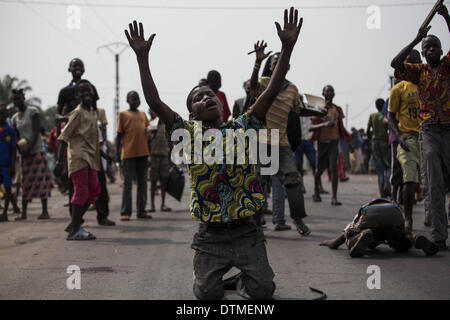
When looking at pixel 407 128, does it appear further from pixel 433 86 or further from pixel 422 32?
pixel 422 32

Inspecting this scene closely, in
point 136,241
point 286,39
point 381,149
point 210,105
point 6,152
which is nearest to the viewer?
point 286,39

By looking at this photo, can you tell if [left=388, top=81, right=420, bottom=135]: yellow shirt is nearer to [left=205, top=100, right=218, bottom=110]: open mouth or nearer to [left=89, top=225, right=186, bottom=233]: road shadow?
[left=89, top=225, right=186, bottom=233]: road shadow

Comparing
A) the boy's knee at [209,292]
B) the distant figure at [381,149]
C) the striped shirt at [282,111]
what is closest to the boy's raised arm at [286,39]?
the boy's knee at [209,292]

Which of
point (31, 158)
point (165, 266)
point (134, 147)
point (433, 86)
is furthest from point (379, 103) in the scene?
point (165, 266)

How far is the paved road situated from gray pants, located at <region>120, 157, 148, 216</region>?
3.82 feet

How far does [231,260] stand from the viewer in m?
4.25

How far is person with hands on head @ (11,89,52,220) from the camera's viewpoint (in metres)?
10.5

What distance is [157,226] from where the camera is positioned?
9.11 m

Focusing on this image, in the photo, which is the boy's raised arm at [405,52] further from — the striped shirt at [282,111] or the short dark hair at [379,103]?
the short dark hair at [379,103]

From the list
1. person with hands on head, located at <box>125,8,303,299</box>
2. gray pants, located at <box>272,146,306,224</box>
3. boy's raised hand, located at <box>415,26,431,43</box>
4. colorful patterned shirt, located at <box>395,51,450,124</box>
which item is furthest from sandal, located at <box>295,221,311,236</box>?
person with hands on head, located at <box>125,8,303,299</box>

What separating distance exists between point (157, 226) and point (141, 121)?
2291mm

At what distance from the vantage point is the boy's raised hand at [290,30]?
412 cm

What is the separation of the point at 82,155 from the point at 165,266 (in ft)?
8.90

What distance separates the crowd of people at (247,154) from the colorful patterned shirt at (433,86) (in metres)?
0.01
